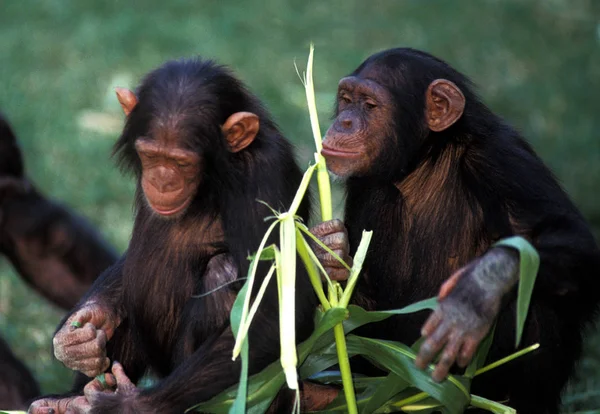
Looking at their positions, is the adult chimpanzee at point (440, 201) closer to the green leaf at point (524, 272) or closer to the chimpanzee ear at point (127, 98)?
the green leaf at point (524, 272)

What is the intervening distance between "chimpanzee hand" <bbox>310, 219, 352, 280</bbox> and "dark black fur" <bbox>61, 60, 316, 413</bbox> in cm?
22

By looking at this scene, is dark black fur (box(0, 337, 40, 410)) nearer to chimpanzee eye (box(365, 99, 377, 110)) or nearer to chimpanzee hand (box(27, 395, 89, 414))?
chimpanzee hand (box(27, 395, 89, 414))

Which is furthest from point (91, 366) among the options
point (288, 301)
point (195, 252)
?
point (288, 301)

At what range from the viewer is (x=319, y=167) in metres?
4.64

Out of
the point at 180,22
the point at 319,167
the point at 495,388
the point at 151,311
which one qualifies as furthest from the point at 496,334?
the point at 180,22

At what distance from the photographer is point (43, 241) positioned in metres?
7.94

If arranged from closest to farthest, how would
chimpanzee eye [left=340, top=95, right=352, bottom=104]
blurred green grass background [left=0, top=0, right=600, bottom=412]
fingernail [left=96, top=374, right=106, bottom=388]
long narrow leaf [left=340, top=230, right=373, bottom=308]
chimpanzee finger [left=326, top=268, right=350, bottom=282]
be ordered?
long narrow leaf [left=340, top=230, right=373, bottom=308], chimpanzee finger [left=326, top=268, right=350, bottom=282], fingernail [left=96, top=374, right=106, bottom=388], chimpanzee eye [left=340, top=95, right=352, bottom=104], blurred green grass background [left=0, top=0, right=600, bottom=412]

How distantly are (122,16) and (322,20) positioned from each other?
2386mm

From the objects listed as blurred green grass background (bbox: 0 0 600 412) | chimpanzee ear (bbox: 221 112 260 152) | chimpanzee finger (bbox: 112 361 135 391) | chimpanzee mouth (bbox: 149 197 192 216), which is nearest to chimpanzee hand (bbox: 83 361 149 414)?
chimpanzee finger (bbox: 112 361 135 391)

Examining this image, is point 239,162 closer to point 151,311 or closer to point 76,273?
point 151,311

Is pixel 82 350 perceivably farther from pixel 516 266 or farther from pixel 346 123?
pixel 516 266

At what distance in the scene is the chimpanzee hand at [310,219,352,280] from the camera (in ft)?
15.4

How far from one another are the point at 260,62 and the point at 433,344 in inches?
326

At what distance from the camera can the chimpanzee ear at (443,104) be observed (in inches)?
199
